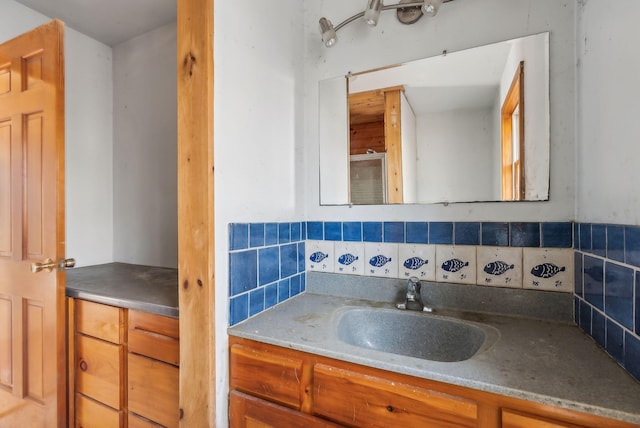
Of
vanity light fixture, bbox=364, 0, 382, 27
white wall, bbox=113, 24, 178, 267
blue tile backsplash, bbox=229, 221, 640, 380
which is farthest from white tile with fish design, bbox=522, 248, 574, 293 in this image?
white wall, bbox=113, 24, 178, 267

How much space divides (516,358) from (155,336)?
1.20 m

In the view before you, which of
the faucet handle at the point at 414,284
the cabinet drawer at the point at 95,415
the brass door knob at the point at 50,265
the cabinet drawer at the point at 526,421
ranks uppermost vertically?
the brass door knob at the point at 50,265

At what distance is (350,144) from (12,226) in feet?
5.33

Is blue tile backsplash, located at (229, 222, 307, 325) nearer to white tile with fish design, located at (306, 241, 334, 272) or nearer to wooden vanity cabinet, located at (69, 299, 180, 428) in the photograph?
white tile with fish design, located at (306, 241, 334, 272)

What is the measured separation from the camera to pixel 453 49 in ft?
3.92

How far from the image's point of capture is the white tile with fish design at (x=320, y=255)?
141cm

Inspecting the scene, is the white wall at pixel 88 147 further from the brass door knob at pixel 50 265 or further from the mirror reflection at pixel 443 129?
the mirror reflection at pixel 443 129

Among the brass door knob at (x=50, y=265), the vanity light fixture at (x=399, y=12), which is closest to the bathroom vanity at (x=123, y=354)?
the brass door knob at (x=50, y=265)

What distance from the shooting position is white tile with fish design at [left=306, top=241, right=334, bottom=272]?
1411mm

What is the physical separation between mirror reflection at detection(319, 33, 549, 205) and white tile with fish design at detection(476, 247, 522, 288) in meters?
0.20

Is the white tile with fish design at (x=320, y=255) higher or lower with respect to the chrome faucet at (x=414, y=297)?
higher

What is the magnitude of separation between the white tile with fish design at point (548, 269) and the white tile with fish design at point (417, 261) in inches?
12.5

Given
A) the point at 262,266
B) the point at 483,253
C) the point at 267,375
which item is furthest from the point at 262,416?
the point at 483,253

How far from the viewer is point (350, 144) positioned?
140 centimetres
